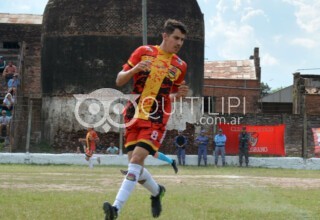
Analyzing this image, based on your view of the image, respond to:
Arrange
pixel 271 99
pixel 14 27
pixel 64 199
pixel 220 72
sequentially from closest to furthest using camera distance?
pixel 64 199, pixel 14 27, pixel 220 72, pixel 271 99

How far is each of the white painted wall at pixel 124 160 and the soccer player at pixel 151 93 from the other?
20.1m

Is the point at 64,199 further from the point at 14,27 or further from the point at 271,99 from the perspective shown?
the point at 271,99

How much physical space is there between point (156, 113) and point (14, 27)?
40.9 m

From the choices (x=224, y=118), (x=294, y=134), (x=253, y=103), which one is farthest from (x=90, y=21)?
(x=253, y=103)

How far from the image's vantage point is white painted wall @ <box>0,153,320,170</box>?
93.5 ft

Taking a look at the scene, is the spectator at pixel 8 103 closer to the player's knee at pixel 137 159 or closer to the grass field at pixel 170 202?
the grass field at pixel 170 202

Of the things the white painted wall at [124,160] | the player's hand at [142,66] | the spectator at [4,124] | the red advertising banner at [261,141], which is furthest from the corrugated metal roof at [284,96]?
the player's hand at [142,66]

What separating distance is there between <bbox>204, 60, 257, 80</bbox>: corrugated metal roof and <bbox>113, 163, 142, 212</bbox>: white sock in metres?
54.5

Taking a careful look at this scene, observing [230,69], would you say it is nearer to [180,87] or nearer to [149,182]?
[180,87]

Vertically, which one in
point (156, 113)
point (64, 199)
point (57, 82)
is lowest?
point (64, 199)

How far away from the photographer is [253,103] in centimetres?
6016

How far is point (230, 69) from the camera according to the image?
65.6m

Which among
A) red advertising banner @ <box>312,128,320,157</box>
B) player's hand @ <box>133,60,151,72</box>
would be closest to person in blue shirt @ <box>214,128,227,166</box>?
red advertising banner @ <box>312,128,320,157</box>

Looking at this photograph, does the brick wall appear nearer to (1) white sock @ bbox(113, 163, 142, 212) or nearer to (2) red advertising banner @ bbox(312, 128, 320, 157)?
(2) red advertising banner @ bbox(312, 128, 320, 157)
